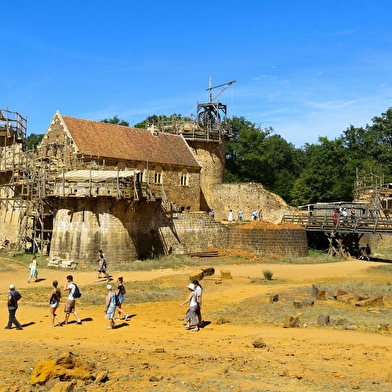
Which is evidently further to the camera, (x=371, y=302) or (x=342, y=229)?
(x=342, y=229)

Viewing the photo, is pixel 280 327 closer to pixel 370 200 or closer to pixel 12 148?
pixel 12 148

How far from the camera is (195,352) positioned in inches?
548

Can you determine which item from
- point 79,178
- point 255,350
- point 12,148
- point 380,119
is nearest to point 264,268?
point 79,178

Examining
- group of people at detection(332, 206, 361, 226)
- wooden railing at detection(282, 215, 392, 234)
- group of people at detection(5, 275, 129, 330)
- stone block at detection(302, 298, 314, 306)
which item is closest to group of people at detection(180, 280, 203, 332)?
group of people at detection(5, 275, 129, 330)

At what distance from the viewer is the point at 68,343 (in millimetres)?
15094

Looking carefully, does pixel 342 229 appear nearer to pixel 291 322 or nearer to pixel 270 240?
pixel 270 240

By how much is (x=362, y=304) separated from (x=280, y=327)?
197 inches

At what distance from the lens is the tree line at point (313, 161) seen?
5903 centimetres

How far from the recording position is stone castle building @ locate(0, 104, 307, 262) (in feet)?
102

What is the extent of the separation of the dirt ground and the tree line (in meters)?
34.7

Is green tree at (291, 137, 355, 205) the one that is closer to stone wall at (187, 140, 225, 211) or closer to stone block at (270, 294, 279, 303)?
stone wall at (187, 140, 225, 211)

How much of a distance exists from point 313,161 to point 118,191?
34204mm

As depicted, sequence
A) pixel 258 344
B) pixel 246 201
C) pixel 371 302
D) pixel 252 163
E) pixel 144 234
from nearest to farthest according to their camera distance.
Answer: pixel 258 344 → pixel 371 302 → pixel 144 234 → pixel 246 201 → pixel 252 163

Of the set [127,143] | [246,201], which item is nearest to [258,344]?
[127,143]
